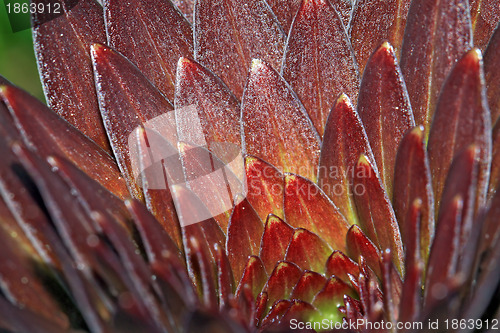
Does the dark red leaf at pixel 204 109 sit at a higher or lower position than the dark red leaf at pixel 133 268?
higher

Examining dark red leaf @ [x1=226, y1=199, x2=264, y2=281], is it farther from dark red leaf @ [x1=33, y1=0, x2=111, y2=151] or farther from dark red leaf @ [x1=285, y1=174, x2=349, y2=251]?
dark red leaf @ [x1=33, y1=0, x2=111, y2=151]

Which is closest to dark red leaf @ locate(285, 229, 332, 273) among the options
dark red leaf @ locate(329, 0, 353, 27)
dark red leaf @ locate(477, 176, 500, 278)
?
dark red leaf @ locate(477, 176, 500, 278)

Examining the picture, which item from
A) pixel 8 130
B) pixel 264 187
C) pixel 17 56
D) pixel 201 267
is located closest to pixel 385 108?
pixel 264 187

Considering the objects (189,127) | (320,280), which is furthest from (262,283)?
(189,127)

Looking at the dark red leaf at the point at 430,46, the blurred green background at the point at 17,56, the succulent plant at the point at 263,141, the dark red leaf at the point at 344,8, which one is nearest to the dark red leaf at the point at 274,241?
the succulent plant at the point at 263,141

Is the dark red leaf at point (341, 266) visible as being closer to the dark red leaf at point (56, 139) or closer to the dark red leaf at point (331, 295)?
the dark red leaf at point (331, 295)

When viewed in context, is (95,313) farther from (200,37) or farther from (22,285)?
(200,37)
